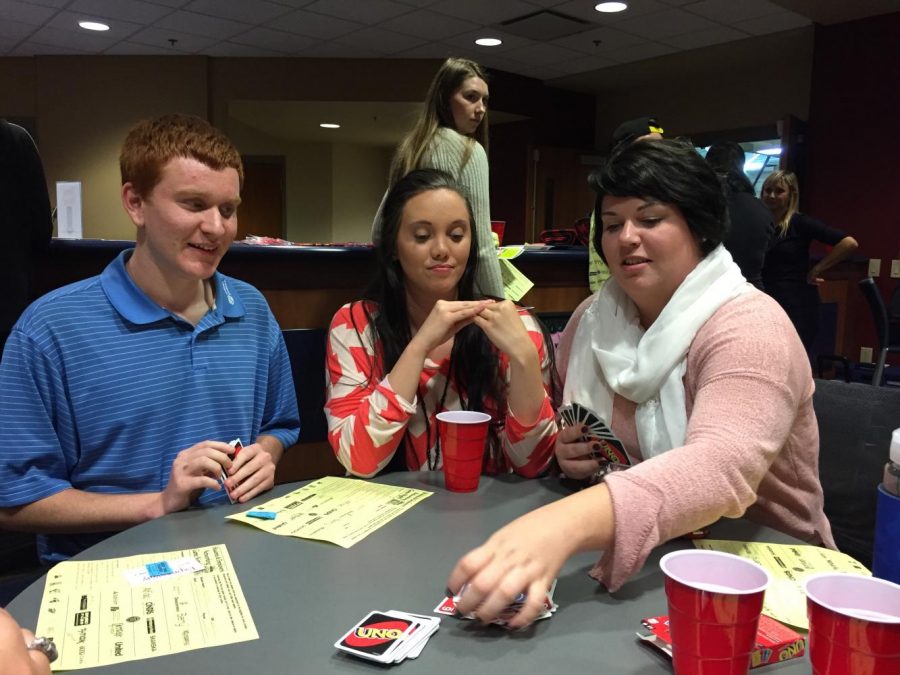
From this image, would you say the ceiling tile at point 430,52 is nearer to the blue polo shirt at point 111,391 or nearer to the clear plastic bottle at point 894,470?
the blue polo shirt at point 111,391

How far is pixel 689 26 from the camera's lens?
5754 mm

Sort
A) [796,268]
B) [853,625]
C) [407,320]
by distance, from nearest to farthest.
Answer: [853,625] → [407,320] → [796,268]

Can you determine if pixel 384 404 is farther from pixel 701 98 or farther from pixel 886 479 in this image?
pixel 701 98

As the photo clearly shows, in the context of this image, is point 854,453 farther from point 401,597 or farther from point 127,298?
point 127,298

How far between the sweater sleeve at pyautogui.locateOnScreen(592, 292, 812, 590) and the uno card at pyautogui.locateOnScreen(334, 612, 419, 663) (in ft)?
0.91

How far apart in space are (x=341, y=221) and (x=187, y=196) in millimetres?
8580

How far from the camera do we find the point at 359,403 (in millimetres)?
1534

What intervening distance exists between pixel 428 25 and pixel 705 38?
244 centimetres

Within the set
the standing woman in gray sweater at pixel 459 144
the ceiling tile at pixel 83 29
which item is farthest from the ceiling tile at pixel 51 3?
the standing woman in gray sweater at pixel 459 144

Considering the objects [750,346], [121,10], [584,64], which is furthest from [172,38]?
[750,346]

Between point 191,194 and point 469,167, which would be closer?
point 191,194

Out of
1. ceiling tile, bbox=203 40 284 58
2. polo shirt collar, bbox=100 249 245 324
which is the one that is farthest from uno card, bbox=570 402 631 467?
ceiling tile, bbox=203 40 284 58

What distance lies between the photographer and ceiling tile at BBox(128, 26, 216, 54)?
5.99m

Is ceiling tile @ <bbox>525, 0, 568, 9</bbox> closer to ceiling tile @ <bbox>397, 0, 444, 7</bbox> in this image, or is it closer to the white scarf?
ceiling tile @ <bbox>397, 0, 444, 7</bbox>
